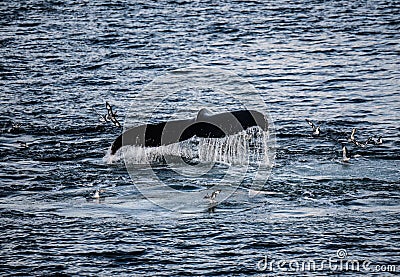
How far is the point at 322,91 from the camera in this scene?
17.4m

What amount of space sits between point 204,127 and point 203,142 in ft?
2.91

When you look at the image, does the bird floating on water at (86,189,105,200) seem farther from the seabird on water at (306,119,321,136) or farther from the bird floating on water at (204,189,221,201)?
the seabird on water at (306,119,321,136)

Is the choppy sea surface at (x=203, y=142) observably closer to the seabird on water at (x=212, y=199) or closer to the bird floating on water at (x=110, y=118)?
the seabird on water at (x=212, y=199)

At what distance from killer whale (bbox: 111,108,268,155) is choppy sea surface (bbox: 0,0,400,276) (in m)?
0.55

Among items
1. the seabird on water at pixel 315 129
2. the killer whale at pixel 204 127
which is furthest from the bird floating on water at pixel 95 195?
the seabird on water at pixel 315 129

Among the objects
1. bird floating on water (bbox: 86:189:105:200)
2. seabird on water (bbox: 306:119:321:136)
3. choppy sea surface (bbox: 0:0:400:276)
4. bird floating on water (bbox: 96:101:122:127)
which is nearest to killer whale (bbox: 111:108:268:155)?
choppy sea surface (bbox: 0:0:400:276)

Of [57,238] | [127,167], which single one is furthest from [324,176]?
[57,238]

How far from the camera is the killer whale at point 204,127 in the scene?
33.5ft

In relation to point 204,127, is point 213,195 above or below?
below

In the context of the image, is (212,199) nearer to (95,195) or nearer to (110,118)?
(95,195)

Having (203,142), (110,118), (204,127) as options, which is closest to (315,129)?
(203,142)

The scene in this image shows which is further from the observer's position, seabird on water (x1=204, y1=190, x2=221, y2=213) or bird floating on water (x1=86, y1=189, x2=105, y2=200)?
bird floating on water (x1=86, y1=189, x2=105, y2=200)

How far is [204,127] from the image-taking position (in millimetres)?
10250

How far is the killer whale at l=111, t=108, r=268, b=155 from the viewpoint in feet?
33.5
